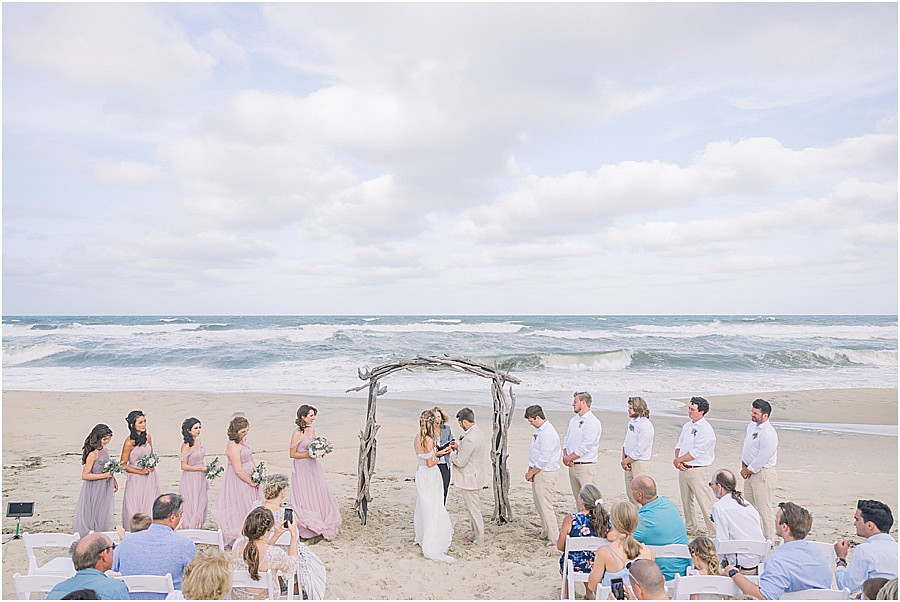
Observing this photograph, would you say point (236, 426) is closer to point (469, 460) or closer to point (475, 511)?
point (469, 460)

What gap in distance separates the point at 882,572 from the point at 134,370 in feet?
89.2

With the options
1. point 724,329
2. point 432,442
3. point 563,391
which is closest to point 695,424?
point 432,442

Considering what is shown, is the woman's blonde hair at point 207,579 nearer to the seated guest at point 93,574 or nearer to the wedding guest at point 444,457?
the seated guest at point 93,574

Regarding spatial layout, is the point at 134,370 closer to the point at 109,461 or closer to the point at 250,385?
the point at 250,385

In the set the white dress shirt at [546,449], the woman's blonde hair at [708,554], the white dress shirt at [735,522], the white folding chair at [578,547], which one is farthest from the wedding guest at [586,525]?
the white dress shirt at [546,449]

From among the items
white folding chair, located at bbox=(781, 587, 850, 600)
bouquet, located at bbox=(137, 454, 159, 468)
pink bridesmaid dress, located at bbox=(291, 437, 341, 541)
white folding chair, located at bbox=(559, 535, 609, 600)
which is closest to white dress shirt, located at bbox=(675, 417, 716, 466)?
white folding chair, located at bbox=(559, 535, 609, 600)

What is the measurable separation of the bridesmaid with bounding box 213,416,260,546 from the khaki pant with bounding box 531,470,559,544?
10.6ft

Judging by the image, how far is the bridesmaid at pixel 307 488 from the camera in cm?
702

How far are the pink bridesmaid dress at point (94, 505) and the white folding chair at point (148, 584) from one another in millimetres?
2848

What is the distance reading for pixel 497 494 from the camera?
312 inches

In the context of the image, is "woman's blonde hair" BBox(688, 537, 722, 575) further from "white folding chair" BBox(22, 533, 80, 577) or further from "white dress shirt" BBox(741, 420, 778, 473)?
"white folding chair" BBox(22, 533, 80, 577)

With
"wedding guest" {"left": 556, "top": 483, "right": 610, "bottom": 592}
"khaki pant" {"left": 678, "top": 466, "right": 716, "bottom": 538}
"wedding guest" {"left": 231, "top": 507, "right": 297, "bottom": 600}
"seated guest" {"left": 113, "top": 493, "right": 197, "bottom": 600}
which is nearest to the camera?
"seated guest" {"left": 113, "top": 493, "right": 197, "bottom": 600}

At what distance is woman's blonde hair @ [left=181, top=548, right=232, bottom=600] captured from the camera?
139 inches

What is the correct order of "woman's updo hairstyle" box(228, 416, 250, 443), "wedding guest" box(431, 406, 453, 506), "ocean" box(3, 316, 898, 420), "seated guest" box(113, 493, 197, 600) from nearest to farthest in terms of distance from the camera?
"seated guest" box(113, 493, 197, 600)
"woman's updo hairstyle" box(228, 416, 250, 443)
"wedding guest" box(431, 406, 453, 506)
"ocean" box(3, 316, 898, 420)
